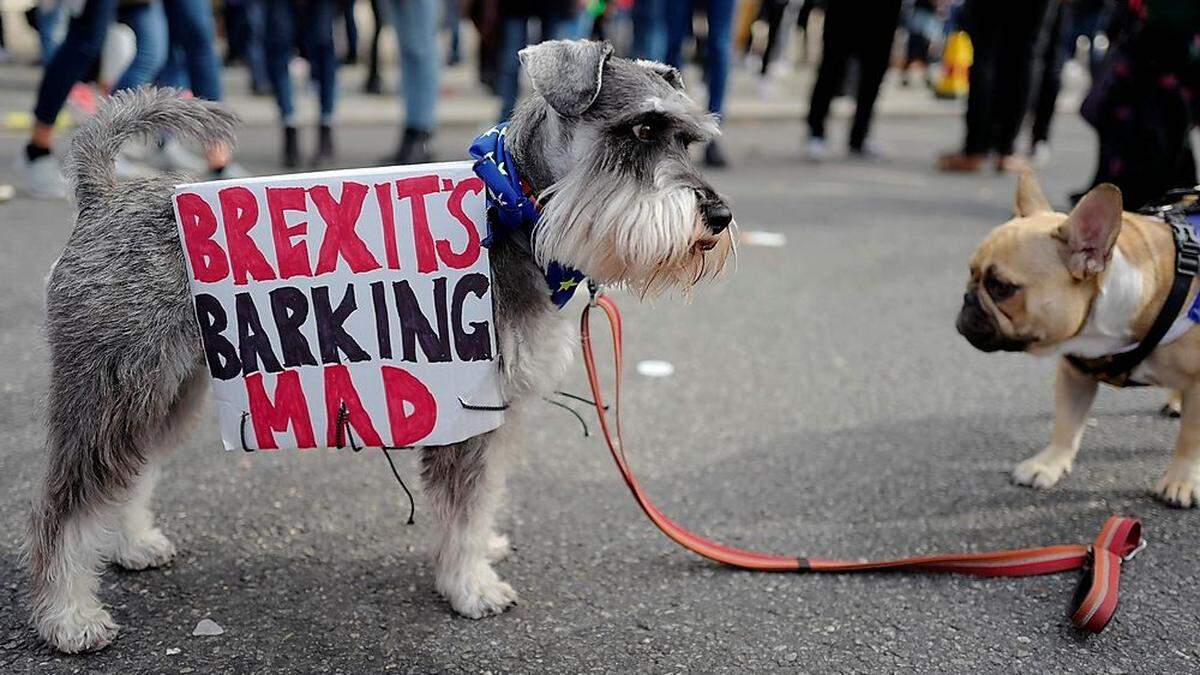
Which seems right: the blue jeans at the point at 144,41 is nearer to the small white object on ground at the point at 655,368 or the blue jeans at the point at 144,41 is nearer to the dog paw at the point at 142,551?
the small white object on ground at the point at 655,368

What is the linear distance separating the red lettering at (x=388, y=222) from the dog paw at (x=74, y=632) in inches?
49.1

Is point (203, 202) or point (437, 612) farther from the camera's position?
point (437, 612)

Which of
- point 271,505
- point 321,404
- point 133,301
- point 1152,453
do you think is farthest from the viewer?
point 1152,453

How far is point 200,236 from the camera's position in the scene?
8.16 ft

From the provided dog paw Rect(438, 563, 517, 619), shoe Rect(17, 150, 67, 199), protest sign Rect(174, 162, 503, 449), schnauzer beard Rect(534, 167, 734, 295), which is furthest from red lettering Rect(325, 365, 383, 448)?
shoe Rect(17, 150, 67, 199)

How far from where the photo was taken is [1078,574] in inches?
123

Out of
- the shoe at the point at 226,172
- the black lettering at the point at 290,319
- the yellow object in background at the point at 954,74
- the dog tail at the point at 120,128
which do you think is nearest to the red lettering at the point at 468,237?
the black lettering at the point at 290,319

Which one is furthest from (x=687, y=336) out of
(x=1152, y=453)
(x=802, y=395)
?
(x=1152, y=453)

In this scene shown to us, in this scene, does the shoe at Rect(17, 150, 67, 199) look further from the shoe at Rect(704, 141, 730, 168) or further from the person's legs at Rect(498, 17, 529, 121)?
the shoe at Rect(704, 141, 730, 168)

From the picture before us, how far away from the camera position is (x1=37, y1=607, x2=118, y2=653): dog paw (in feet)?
8.43

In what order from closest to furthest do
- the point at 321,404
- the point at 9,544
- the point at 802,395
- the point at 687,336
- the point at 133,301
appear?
the point at 133,301
the point at 321,404
the point at 9,544
the point at 802,395
the point at 687,336

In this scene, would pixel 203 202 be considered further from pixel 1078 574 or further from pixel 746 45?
pixel 746 45

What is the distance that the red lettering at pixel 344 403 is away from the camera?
263 cm

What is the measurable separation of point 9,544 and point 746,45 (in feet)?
→ 53.8
